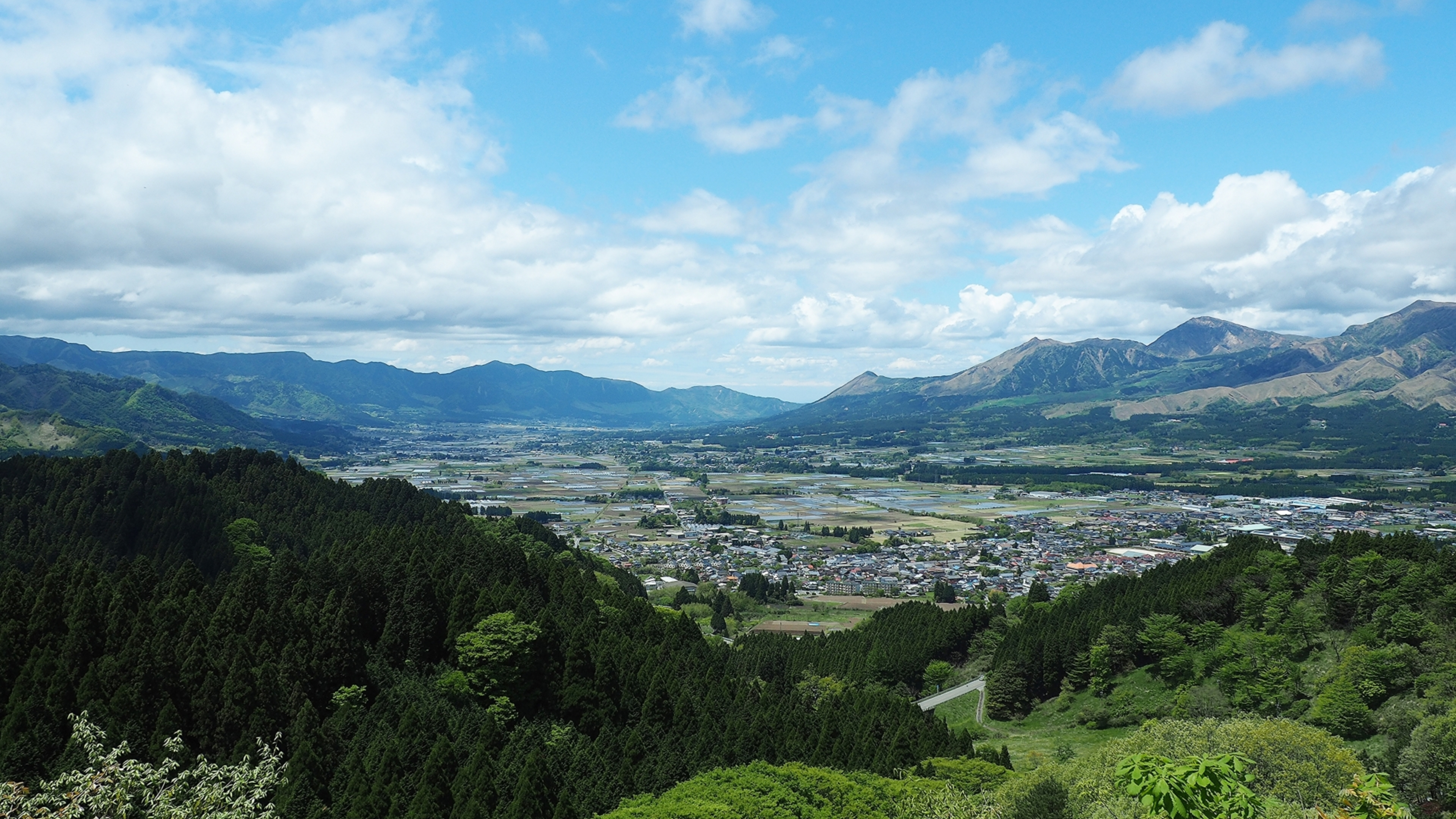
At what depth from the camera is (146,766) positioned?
38.9 ft

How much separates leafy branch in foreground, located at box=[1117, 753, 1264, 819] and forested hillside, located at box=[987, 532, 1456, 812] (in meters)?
30.5

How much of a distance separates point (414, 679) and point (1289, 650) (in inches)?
2036

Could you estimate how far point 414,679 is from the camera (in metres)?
40.7

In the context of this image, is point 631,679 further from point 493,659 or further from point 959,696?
point 959,696

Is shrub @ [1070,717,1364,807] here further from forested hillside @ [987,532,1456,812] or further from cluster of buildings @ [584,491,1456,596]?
cluster of buildings @ [584,491,1456,596]

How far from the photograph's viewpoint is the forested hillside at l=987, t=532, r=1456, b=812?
38156mm

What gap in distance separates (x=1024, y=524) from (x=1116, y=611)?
92746 millimetres

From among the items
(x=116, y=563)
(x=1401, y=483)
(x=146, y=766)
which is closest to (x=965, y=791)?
(x=146, y=766)

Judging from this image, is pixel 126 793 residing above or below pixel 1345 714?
above

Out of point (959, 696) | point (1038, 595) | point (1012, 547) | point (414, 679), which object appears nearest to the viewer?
point (414, 679)

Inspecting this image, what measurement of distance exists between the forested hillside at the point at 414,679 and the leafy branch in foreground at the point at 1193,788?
2384cm

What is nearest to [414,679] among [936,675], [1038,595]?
[936,675]

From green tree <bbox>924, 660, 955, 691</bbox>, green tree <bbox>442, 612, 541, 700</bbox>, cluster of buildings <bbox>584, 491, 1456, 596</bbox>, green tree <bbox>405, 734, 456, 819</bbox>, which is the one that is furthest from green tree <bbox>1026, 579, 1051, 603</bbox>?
green tree <bbox>405, 734, 456, 819</bbox>

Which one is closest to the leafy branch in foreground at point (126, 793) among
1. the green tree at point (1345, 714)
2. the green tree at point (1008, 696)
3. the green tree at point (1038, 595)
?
the green tree at point (1345, 714)
